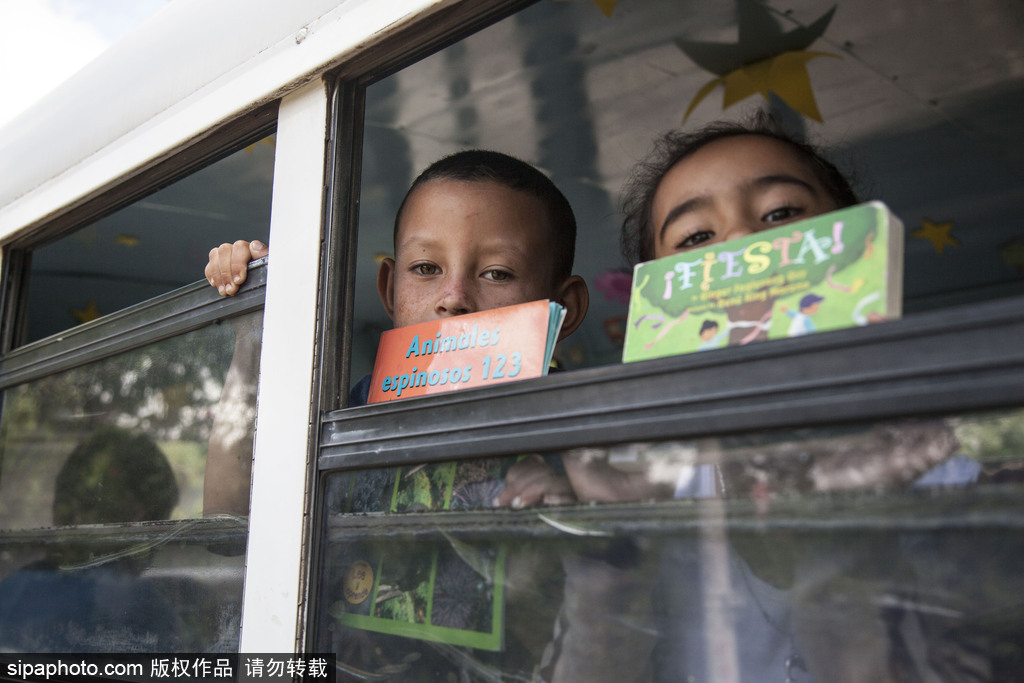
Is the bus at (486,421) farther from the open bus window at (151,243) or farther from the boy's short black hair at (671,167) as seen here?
the boy's short black hair at (671,167)

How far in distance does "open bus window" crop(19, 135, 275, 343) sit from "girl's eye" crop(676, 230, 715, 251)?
5.72 ft

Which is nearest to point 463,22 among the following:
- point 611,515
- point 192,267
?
point 611,515

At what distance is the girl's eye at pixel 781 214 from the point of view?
1.27m

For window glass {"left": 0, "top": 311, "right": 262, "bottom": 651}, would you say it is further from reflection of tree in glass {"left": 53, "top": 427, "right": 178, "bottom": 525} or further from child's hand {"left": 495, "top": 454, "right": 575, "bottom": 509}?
child's hand {"left": 495, "top": 454, "right": 575, "bottom": 509}

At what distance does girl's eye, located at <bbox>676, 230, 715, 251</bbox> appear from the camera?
1.32 metres

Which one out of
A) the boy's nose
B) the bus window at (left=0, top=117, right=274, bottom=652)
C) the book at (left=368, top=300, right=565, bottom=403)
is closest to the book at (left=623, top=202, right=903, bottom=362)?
the book at (left=368, top=300, right=565, bottom=403)

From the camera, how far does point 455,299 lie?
145 centimetres

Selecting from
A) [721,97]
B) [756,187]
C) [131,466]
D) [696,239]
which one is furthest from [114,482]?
[721,97]

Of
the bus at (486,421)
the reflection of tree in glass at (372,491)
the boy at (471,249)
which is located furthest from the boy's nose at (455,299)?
the reflection of tree in glass at (372,491)

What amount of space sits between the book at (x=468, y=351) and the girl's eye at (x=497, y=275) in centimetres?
34

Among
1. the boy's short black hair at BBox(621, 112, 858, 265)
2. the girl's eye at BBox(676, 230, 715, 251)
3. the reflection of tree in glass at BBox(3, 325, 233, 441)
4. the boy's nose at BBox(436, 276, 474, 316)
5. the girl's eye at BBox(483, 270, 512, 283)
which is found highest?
the boy's short black hair at BBox(621, 112, 858, 265)

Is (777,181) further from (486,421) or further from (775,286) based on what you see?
(486,421)

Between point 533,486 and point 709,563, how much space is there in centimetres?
23

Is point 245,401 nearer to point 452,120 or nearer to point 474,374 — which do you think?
point 474,374
